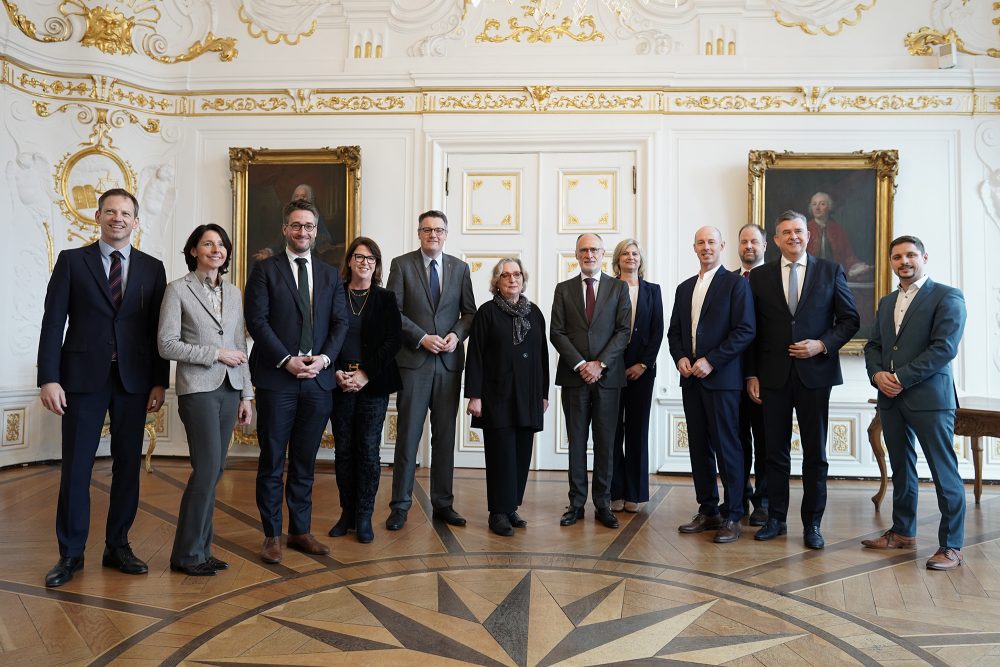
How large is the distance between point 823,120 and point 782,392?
3.32 m

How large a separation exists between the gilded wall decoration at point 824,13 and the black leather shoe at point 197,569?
618cm

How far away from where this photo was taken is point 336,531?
3.82 m

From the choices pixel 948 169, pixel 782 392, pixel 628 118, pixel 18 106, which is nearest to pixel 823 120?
pixel 948 169

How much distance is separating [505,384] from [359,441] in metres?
0.88

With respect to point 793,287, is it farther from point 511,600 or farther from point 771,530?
point 511,600

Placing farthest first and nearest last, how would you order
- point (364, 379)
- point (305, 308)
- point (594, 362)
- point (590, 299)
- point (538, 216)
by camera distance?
1. point (538, 216)
2. point (590, 299)
3. point (594, 362)
4. point (364, 379)
5. point (305, 308)

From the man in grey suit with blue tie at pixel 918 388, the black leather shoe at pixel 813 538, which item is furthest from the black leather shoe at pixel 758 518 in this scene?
the man in grey suit with blue tie at pixel 918 388

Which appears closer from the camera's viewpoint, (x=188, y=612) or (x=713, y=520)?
(x=188, y=612)

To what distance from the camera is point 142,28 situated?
20.8 ft

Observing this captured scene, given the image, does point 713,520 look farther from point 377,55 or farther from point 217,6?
point 217,6

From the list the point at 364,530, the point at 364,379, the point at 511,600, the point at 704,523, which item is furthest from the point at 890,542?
the point at 364,379

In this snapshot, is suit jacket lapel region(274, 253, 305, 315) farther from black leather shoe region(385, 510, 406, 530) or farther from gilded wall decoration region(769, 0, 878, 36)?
gilded wall decoration region(769, 0, 878, 36)

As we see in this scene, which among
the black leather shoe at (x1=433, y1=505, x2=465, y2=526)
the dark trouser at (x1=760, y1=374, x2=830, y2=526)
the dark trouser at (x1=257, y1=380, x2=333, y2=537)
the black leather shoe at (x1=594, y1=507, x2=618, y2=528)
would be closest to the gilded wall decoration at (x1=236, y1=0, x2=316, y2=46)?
the dark trouser at (x1=257, y1=380, x2=333, y2=537)

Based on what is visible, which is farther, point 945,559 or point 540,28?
point 540,28
